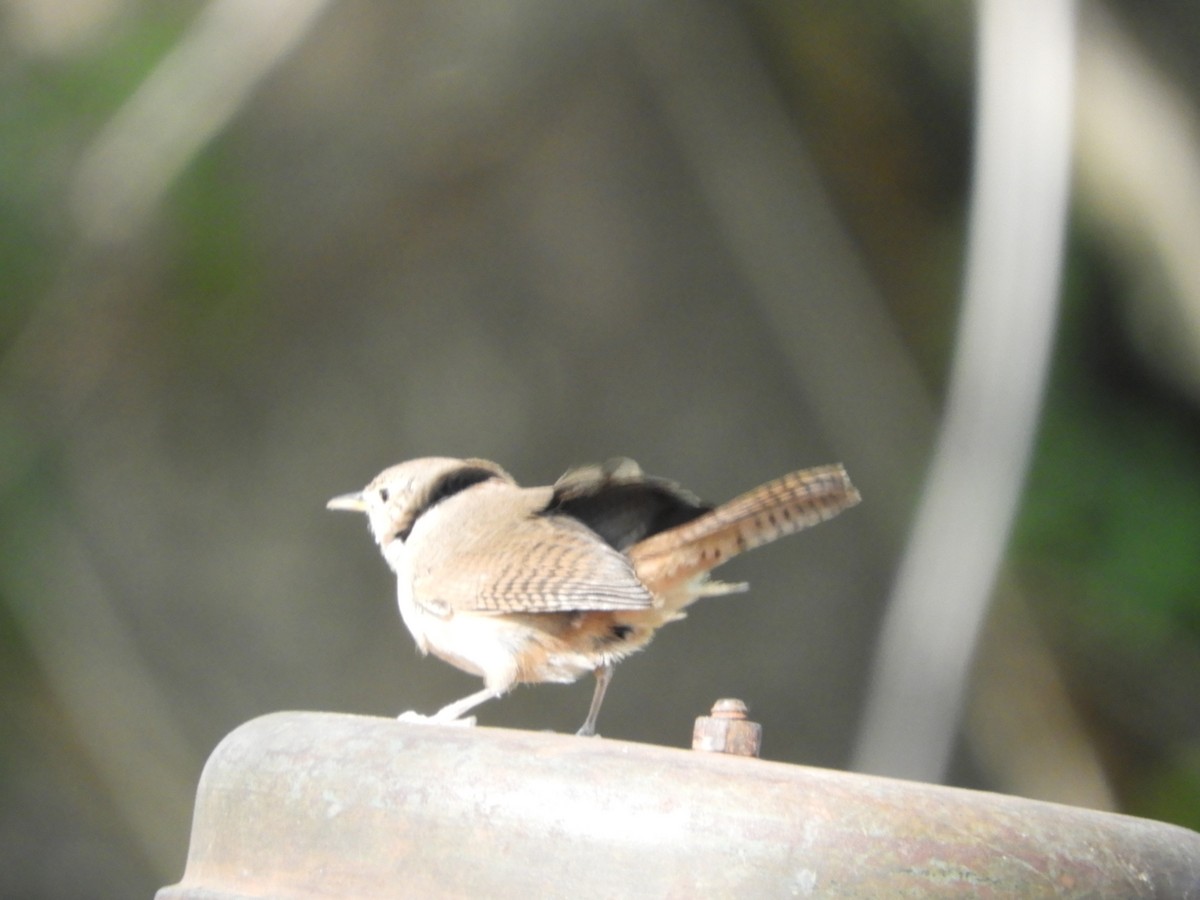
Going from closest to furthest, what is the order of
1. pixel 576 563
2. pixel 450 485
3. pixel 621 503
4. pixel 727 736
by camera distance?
pixel 727 736
pixel 576 563
pixel 621 503
pixel 450 485

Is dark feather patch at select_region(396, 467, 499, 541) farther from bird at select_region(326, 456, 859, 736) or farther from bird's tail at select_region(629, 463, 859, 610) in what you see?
bird's tail at select_region(629, 463, 859, 610)

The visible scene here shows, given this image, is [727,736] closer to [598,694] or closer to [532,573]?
[532,573]

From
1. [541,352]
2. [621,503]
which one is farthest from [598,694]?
[541,352]

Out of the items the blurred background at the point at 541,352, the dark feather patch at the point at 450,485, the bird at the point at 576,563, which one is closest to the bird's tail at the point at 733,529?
the bird at the point at 576,563

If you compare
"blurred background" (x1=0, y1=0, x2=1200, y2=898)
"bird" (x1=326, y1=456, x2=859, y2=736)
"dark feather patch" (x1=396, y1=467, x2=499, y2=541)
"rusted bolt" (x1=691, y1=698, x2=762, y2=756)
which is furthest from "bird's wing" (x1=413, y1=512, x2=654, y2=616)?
"blurred background" (x1=0, y1=0, x2=1200, y2=898)

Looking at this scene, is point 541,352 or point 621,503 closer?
point 621,503

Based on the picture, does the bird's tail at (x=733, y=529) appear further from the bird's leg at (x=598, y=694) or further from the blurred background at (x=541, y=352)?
the blurred background at (x=541, y=352)

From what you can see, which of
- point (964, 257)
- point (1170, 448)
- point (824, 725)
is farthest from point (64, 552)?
point (1170, 448)

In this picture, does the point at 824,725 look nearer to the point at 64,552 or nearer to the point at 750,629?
the point at 750,629
